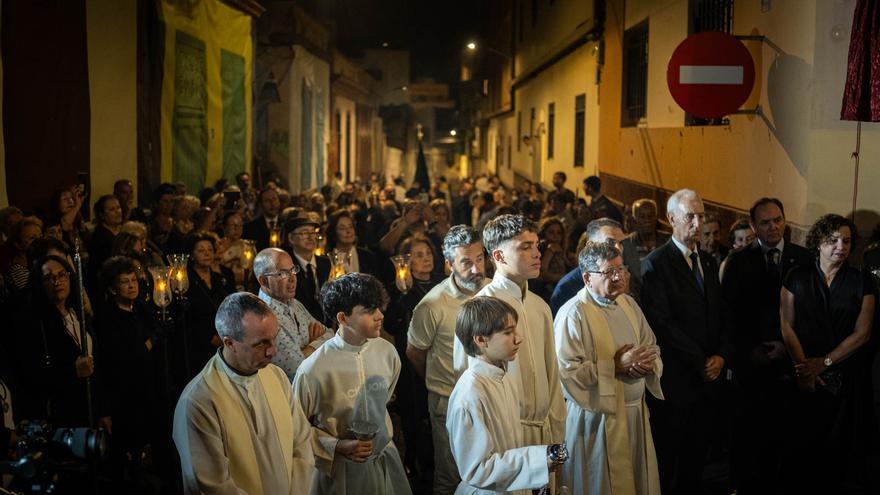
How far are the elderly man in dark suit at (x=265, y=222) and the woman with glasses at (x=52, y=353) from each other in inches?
169

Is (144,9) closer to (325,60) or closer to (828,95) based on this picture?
(828,95)

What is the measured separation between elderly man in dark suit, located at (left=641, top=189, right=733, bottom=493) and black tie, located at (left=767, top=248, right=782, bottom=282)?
0.69 metres

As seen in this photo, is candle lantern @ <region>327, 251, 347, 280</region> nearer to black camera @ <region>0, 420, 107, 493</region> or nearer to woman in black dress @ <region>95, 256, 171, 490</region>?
woman in black dress @ <region>95, 256, 171, 490</region>

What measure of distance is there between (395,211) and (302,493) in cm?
1019

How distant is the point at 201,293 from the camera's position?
796cm

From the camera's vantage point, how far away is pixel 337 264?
7816 mm

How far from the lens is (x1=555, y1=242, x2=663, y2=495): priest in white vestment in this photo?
19.2 ft

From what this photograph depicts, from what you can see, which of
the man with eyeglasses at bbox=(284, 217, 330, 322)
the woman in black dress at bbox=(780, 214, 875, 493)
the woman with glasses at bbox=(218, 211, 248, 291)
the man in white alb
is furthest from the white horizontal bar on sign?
the woman with glasses at bbox=(218, 211, 248, 291)

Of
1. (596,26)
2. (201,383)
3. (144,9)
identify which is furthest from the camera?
(596,26)

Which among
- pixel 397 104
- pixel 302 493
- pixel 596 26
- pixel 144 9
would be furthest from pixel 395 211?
pixel 397 104

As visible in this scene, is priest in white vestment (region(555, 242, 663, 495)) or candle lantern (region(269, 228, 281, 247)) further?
candle lantern (region(269, 228, 281, 247))

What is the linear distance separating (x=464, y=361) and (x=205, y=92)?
13.0 meters

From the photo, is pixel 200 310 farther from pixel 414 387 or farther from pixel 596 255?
pixel 596 255

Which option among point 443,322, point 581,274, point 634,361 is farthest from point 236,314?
point 581,274
